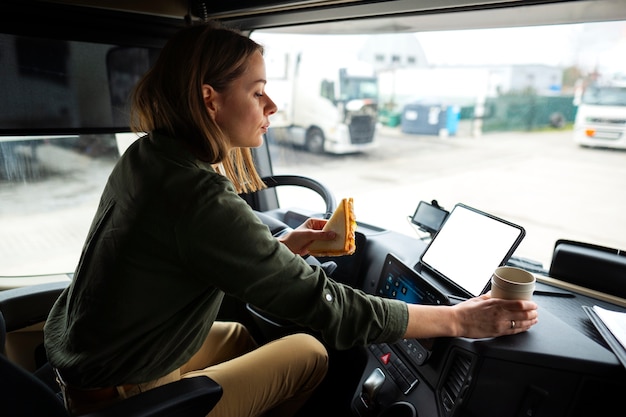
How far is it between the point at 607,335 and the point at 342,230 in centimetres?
73

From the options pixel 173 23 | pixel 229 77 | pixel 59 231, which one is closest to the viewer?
pixel 229 77

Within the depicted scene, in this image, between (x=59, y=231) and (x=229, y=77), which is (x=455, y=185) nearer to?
(x=229, y=77)

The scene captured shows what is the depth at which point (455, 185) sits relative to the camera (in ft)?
7.30

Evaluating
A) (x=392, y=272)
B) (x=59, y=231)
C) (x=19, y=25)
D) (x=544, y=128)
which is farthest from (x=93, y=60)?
(x=544, y=128)

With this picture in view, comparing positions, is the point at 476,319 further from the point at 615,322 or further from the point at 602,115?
the point at 602,115

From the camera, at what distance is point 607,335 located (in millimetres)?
1096

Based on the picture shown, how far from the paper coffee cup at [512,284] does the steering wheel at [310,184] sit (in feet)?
3.11

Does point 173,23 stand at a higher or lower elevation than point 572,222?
higher

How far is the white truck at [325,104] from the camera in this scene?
2.76m

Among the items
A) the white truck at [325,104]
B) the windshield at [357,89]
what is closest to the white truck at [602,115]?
the white truck at [325,104]

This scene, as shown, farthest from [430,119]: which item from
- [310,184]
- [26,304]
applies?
[26,304]

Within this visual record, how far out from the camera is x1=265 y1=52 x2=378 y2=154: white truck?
9.06ft

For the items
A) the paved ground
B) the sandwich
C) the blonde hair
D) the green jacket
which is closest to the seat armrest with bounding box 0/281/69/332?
the paved ground

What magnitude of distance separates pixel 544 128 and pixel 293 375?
1.35 meters
